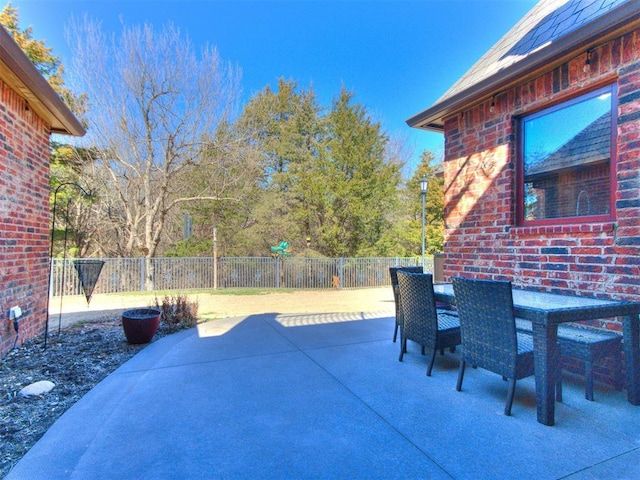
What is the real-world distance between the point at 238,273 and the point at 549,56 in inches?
445

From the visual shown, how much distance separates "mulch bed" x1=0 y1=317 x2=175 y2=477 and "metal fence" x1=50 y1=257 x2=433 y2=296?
6634 millimetres

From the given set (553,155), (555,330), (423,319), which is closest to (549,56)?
(553,155)

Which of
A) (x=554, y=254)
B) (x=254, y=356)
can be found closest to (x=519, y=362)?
(x=554, y=254)

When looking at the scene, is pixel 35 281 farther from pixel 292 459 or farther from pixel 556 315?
pixel 556 315

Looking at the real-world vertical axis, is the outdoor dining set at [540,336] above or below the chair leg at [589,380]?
above

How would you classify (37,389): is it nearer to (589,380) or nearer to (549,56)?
(589,380)

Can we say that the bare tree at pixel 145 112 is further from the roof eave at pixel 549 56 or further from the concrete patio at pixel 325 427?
the concrete patio at pixel 325 427

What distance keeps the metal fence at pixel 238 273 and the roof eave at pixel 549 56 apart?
9320mm

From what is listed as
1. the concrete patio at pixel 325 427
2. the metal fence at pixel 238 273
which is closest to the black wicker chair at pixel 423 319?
the concrete patio at pixel 325 427

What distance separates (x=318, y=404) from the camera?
98.2 inches

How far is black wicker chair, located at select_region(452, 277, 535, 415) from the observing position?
2.27 m

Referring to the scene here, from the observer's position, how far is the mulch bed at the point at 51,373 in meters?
2.14

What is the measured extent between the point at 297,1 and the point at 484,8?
13.9 ft

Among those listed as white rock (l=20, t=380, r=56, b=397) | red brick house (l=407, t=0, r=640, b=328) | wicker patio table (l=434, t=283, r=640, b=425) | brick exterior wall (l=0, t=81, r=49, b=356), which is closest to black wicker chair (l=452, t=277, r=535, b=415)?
wicker patio table (l=434, t=283, r=640, b=425)
